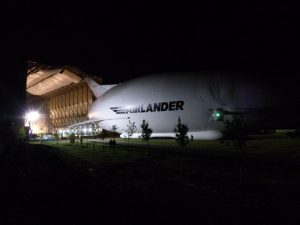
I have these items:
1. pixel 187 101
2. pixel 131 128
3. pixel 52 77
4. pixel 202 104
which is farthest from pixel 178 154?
pixel 52 77

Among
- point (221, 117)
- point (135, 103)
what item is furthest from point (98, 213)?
point (135, 103)

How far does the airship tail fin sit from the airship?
2459 centimetres

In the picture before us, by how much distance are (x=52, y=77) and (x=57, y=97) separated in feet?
85.0

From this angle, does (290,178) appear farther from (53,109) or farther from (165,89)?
(53,109)

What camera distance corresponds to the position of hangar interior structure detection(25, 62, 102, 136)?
296 ft

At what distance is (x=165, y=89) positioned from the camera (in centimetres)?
5134

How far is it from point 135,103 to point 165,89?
22.5 ft

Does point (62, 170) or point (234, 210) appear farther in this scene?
point (62, 170)

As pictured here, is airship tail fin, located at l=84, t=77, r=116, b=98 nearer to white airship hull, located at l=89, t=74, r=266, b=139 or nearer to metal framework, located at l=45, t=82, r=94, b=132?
metal framework, located at l=45, t=82, r=94, b=132

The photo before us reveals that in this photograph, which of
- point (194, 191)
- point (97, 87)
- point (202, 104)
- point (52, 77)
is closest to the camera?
point (194, 191)

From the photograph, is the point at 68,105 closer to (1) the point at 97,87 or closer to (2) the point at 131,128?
(1) the point at 97,87

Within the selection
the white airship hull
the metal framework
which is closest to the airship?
the white airship hull

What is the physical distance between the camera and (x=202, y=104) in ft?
157

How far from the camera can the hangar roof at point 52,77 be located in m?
87.8
